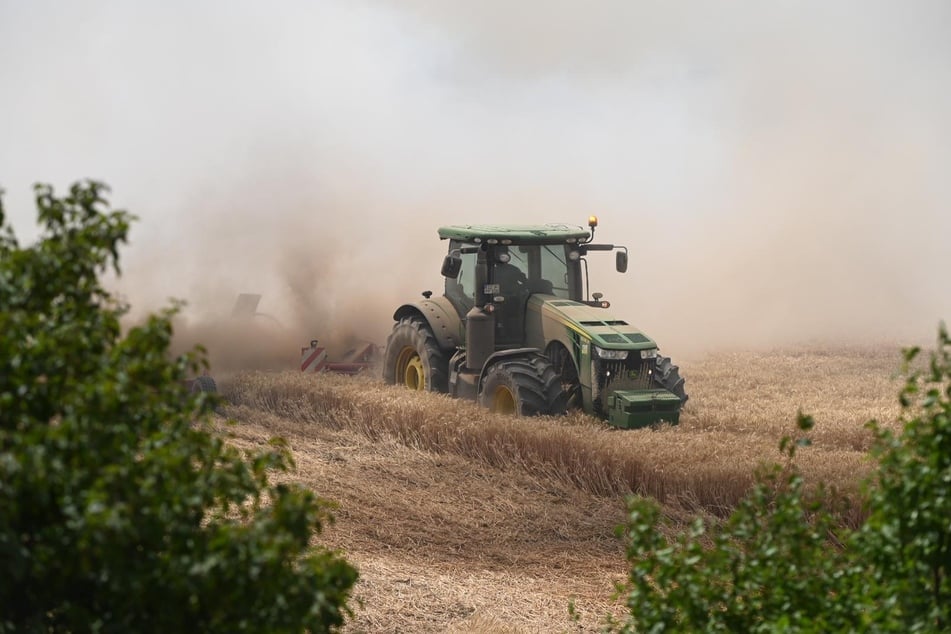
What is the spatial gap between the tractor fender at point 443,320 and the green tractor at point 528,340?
0.5 inches

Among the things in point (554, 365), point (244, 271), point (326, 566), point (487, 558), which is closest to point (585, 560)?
point (487, 558)

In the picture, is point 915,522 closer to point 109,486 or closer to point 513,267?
point 109,486

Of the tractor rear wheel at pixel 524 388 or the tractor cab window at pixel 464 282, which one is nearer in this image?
the tractor rear wheel at pixel 524 388

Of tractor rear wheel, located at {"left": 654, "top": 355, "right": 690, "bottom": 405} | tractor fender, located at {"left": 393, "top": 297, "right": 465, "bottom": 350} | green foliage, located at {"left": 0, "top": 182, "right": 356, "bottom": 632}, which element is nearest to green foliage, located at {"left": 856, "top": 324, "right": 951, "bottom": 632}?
green foliage, located at {"left": 0, "top": 182, "right": 356, "bottom": 632}

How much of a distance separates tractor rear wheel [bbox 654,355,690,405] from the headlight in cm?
61

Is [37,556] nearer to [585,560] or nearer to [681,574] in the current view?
[681,574]

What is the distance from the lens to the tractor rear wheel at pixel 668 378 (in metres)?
12.7

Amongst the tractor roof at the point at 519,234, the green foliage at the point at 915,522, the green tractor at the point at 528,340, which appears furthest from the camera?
the tractor roof at the point at 519,234

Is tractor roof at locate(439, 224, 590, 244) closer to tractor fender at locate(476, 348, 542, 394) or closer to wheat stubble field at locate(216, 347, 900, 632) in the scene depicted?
tractor fender at locate(476, 348, 542, 394)

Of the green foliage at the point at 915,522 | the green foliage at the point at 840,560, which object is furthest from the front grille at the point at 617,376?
the green foliage at the point at 915,522

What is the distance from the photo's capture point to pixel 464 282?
14.0m

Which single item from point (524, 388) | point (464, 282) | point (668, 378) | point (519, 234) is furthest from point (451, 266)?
point (668, 378)

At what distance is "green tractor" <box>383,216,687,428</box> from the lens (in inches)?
482

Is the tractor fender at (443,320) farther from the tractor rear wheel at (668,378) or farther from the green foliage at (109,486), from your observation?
the green foliage at (109,486)
